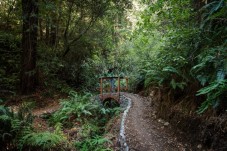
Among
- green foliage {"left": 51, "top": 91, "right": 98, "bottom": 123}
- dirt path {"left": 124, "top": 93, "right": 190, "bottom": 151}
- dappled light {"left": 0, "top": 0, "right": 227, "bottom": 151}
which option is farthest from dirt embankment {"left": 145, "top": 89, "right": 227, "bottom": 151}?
green foliage {"left": 51, "top": 91, "right": 98, "bottom": 123}

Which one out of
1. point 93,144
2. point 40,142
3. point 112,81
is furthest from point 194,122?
point 112,81

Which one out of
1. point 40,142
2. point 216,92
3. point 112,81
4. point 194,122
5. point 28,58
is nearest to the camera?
point 216,92

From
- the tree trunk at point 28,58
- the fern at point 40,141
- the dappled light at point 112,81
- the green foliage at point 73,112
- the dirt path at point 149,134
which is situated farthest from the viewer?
the tree trunk at point 28,58

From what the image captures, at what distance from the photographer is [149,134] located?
5.00 meters

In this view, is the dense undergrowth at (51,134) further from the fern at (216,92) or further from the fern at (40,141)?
the fern at (216,92)

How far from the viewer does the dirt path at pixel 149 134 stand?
171 inches

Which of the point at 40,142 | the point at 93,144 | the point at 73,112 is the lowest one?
the point at 93,144

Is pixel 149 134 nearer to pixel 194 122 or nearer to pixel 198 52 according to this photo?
pixel 194 122

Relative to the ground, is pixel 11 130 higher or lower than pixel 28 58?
lower

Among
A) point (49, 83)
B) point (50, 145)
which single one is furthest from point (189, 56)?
point (49, 83)

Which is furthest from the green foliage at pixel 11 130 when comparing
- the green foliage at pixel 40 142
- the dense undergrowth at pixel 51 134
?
the green foliage at pixel 40 142

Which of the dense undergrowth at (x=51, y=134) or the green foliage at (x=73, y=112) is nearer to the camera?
the dense undergrowth at (x=51, y=134)

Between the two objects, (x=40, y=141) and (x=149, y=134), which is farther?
(x=149, y=134)

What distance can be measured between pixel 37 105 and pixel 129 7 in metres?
7.34
